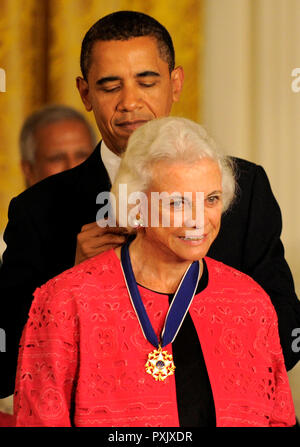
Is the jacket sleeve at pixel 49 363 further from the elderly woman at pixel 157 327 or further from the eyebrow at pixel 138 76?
the eyebrow at pixel 138 76

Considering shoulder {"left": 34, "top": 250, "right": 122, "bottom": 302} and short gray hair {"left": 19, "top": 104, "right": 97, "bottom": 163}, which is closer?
shoulder {"left": 34, "top": 250, "right": 122, "bottom": 302}

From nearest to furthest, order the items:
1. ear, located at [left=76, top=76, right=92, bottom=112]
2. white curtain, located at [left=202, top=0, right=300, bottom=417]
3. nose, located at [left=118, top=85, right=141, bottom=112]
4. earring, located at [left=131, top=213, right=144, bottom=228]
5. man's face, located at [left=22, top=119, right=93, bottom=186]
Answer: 1. earring, located at [left=131, top=213, right=144, bottom=228]
2. nose, located at [left=118, top=85, right=141, bottom=112]
3. ear, located at [left=76, top=76, right=92, bottom=112]
4. man's face, located at [left=22, top=119, right=93, bottom=186]
5. white curtain, located at [left=202, top=0, right=300, bottom=417]

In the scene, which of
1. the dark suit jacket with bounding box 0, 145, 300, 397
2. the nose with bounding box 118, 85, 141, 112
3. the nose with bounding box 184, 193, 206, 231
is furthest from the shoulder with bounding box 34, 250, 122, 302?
the nose with bounding box 118, 85, 141, 112

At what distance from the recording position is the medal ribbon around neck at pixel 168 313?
203 cm

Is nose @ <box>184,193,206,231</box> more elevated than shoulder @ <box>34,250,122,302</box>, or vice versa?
nose @ <box>184,193,206,231</box>

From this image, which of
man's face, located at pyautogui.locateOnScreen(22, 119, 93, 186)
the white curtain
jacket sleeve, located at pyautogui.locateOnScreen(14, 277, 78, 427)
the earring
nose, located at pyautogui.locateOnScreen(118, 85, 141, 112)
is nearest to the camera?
jacket sleeve, located at pyautogui.locateOnScreen(14, 277, 78, 427)

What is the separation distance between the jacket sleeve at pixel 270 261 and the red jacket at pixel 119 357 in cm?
Answer: 25

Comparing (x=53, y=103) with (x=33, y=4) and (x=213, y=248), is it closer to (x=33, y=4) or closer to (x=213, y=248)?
(x=33, y=4)

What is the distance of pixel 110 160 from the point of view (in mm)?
2572

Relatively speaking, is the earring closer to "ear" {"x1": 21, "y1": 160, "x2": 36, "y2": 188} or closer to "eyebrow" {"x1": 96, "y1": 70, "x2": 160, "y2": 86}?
"eyebrow" {"x1": 96, "y1": 70, "x2": 160, "y2": 86}

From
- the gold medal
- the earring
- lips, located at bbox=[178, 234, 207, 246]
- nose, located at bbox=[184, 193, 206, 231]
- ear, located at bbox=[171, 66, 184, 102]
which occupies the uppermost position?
ear, located at bbox=[171, 66, 184, 102]

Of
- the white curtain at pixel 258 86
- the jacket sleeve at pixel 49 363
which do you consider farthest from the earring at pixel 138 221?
the white curtain at pixel 258 86

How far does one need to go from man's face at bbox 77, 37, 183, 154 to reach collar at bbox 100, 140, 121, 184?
4.0 inches

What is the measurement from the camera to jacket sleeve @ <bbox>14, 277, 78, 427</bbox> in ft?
6.50
